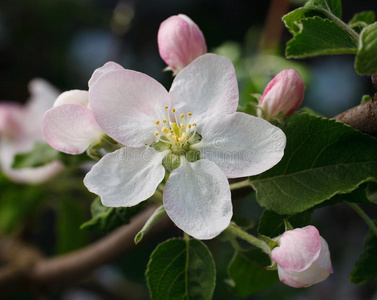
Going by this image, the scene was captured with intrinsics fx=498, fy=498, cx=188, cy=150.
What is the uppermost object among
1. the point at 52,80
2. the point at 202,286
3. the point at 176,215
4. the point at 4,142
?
the point at 176,215

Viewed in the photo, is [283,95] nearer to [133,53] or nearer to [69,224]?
[69,224]

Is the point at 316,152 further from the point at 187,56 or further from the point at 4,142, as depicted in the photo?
the point at 4,142

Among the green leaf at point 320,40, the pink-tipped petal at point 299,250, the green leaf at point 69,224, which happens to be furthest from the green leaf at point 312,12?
the green leaf at point 69,224

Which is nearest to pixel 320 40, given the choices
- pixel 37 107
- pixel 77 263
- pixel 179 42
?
pixel 179 42

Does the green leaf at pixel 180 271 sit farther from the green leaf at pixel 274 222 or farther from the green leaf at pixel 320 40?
the green leaf at pixel 320 40

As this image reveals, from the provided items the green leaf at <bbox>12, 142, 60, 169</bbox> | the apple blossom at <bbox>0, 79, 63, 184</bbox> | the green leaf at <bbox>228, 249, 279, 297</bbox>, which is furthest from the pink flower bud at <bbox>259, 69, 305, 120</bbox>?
the apple blossom at <bbox>0, 79, 63, 184</bbox>

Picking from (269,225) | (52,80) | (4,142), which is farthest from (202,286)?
(52,80)
